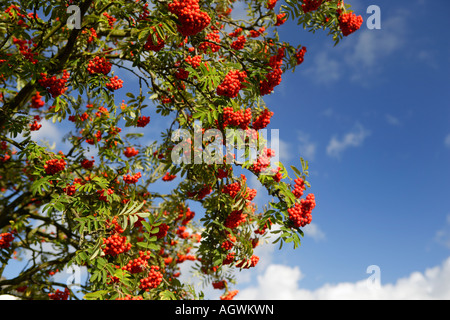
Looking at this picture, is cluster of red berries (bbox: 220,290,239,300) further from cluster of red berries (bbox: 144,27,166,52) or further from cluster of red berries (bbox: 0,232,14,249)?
cluster of red berries (bbox: 144,27,166,52)

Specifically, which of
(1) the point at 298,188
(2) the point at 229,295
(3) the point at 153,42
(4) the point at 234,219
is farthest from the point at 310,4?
(2) the point at 229,295

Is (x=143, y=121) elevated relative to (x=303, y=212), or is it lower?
elevated

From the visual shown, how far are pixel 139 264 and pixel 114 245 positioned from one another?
0.37 metres

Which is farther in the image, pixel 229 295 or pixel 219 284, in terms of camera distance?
pixel 229 295

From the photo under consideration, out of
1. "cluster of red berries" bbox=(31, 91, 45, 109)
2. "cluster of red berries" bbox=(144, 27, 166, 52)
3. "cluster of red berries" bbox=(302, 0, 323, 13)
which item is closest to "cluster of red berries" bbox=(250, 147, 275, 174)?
"cluster of red berries" bbox=(144, 27, 166, 52)

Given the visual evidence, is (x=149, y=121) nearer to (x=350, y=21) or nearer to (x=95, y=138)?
(x=95, y=138)

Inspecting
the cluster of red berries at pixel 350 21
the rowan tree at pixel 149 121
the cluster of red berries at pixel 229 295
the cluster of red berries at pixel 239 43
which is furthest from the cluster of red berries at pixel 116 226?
the cluster of red berries at pixel 350 21

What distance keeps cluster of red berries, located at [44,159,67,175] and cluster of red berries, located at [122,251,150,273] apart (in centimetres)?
144

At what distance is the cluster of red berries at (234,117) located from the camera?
3.73 metres

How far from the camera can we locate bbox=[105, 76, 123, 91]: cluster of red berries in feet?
13.8

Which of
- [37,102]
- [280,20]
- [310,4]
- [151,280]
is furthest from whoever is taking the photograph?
[37,102]

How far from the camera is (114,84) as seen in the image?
4.22 m
